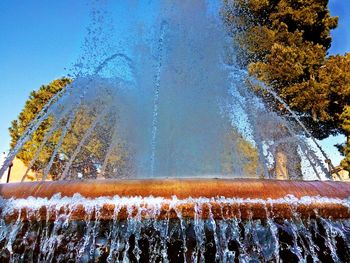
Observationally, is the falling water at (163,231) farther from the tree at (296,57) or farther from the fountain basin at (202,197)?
the tree at (296,57)

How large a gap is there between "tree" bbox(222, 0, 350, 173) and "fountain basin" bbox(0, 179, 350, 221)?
12.9 metres

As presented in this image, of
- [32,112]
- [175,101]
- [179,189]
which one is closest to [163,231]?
[179,189]

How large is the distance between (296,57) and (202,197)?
13789 millimetres

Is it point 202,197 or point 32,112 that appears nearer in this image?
point 202,197

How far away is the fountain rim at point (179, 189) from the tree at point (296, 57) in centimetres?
1292

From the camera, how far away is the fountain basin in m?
2.25

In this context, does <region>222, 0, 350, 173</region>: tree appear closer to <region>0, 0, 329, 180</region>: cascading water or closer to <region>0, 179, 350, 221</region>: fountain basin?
<region>0, 0, 329, 180</region>: cascading water

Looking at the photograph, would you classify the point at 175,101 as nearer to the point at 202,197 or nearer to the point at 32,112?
the point at 202,197

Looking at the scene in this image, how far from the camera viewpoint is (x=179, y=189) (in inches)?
90.0

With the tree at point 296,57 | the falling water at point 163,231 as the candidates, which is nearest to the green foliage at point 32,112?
the tree at point 296,57

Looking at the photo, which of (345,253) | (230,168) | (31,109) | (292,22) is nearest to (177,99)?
(230,168)

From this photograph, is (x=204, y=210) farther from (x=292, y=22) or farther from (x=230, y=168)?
(x=292, y=22)

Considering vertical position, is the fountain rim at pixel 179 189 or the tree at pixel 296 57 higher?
the tree at pixel 296 57

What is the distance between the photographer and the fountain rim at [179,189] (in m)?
2.27
